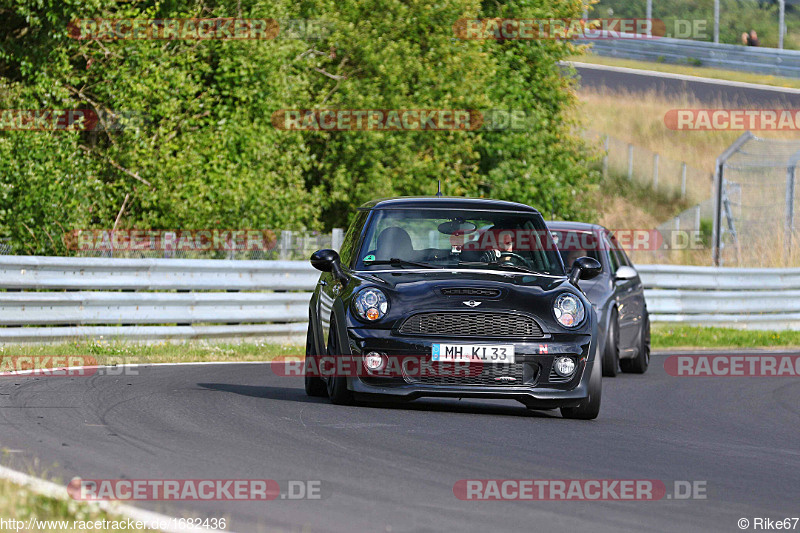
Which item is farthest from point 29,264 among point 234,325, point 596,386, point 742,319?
point 742,319

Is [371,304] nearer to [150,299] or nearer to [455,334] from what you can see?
[455,334]

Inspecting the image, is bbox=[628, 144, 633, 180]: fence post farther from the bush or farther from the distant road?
the bush

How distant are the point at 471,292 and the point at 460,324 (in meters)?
0.27

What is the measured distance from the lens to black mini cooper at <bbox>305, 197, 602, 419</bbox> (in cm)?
938

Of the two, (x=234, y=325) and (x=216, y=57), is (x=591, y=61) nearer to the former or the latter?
(x=216, y=57)

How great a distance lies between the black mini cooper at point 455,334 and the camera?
9.38m

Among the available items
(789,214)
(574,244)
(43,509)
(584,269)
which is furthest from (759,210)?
(43,509)

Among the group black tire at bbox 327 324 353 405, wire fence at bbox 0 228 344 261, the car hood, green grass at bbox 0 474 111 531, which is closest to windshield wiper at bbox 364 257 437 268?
the car hood

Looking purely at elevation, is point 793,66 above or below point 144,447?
above

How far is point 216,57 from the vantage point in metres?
24.9

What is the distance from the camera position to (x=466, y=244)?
415 inches

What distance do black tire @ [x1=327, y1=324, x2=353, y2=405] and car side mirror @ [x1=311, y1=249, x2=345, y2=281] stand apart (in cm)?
57

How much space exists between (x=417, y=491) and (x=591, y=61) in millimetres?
52097

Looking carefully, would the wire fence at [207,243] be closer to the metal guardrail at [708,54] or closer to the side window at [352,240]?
the side window at [352,240]
